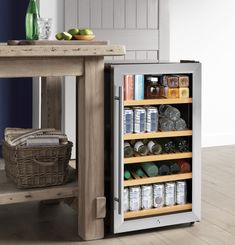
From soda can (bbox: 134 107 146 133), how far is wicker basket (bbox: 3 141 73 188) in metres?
0.34

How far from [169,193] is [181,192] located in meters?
0.07

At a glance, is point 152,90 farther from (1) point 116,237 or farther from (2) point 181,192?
(1) point 116,237

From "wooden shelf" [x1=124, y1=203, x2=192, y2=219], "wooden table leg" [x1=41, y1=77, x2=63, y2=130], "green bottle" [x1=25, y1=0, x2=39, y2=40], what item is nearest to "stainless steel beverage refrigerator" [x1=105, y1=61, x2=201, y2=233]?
"wooden shelf" [x1=124, y1=203, x2=192, y2=219]

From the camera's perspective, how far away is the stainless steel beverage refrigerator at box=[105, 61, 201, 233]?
2.85 metres

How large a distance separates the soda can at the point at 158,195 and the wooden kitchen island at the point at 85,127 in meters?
0.27

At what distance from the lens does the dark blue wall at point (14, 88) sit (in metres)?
4.63

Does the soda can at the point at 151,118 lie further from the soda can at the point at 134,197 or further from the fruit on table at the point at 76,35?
the fruit on table at the point at 76,35

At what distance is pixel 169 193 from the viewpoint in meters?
3.03

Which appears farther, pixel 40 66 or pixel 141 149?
pixel 141 149

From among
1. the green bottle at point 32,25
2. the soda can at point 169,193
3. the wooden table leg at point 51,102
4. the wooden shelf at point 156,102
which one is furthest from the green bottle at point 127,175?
the green bottle at point 32,25

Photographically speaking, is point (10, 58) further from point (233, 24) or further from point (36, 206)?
point (233, 24)

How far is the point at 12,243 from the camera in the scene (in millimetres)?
2842

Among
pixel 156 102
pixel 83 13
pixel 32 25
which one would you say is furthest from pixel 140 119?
pixel 83 13

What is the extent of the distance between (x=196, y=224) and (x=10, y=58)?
4.13 feet
